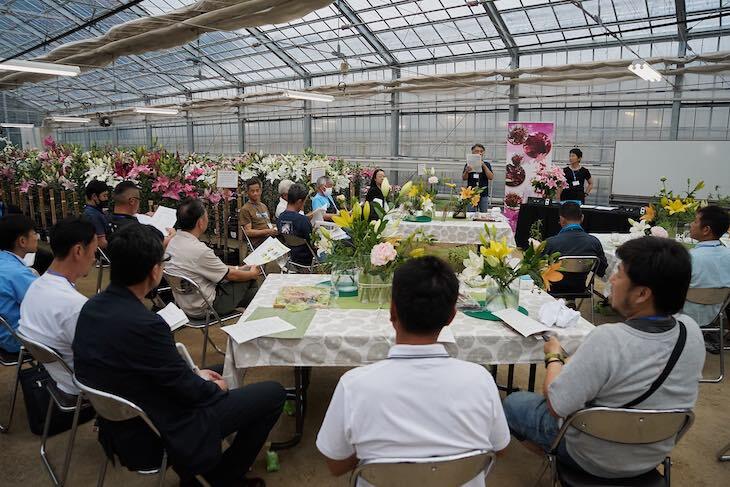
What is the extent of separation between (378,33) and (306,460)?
1223 centimetres

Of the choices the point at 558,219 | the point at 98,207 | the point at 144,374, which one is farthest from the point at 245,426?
the point at 558,219

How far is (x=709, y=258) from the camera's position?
10.6 ft

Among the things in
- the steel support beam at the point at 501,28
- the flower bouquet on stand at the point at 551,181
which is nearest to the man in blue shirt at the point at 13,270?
the flower bouquet on stand at the point at 551,181

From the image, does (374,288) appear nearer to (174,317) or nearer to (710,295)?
(174,317)

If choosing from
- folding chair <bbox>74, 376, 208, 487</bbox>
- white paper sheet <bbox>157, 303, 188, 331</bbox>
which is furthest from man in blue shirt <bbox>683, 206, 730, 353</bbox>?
folding chair <bbox>74, 376, 208, 487</bbox>

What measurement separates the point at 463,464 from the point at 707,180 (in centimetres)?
945

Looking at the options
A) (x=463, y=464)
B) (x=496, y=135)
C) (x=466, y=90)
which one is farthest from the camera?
(x=496, y=135)

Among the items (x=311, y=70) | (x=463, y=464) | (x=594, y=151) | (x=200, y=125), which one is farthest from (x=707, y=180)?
(x=200, y=125)

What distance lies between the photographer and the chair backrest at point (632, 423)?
Result: 1.46 m

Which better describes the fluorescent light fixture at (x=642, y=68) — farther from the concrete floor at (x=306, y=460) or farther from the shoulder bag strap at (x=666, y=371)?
the shoulder bag strap at (x=666, y=371)

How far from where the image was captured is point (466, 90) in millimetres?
10336

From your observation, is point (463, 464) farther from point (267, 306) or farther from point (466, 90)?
point (466, 90)

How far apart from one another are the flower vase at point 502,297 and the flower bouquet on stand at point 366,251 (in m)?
0.43

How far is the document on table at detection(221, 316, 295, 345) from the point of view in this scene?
212cm
